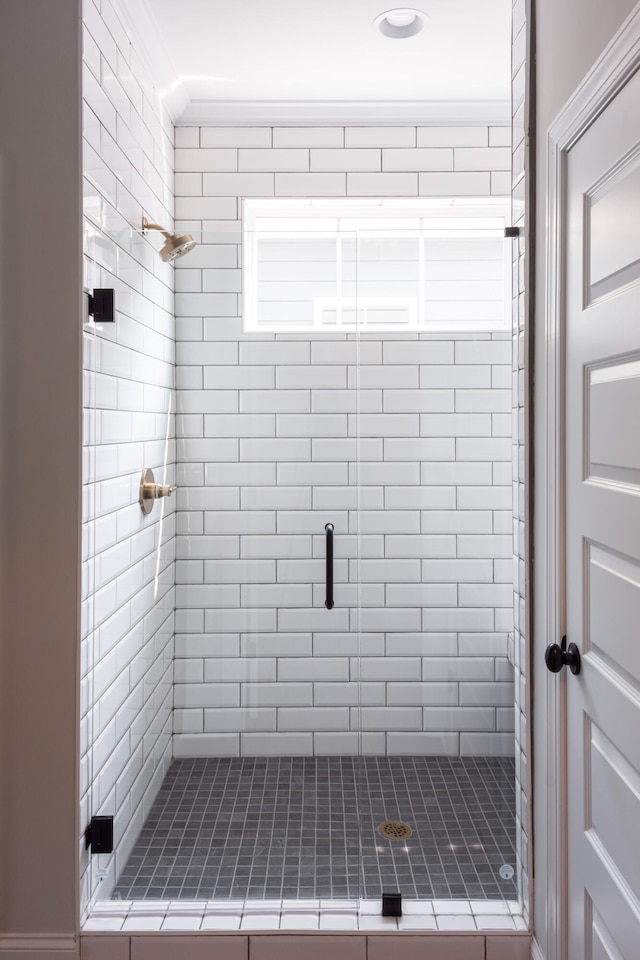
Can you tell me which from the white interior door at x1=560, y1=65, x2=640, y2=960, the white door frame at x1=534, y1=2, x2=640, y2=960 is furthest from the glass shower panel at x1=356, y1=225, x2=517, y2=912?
the white interior door at x1=560, y1=65, x2=640, y2=960

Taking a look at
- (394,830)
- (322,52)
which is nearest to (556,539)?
(394,830)

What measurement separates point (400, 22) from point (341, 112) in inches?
23.1

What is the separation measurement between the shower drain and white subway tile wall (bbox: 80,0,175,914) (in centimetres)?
62

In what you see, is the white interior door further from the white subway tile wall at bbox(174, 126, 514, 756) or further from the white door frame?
the white subway tile wall at bbox(174, 126, 514, 756)

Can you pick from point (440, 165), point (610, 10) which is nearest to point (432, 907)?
point (610, 10)

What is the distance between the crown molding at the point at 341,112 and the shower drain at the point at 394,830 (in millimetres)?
2560

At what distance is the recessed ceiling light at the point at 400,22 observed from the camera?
2.20 metres

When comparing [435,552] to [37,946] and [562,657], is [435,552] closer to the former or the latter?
[562,657]

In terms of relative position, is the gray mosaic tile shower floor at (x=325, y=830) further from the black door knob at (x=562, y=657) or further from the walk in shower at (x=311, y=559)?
the black door knob at (x=562, y=657)

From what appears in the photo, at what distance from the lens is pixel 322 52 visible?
2.43 metres

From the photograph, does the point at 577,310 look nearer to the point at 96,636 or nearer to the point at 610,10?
the point at 610,10

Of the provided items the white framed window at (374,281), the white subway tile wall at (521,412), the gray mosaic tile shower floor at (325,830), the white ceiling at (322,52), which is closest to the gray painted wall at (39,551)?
the gray mosaic tile shower floor at (325,830)

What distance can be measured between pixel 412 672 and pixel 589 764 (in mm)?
592

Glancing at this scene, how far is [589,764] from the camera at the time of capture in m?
1.42
